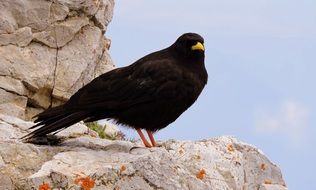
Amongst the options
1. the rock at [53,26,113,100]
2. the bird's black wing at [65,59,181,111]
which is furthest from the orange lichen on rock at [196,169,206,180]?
the rock at [53,26,113,100]

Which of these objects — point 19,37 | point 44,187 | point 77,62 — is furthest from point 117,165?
point 77,62

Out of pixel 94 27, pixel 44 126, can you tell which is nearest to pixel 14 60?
pixel 94 27

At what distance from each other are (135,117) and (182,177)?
1.19 metres

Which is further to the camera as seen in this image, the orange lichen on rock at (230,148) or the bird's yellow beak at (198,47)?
the orange lichen on rock at (230,148)

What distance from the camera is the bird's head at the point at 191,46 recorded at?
994 centimetres

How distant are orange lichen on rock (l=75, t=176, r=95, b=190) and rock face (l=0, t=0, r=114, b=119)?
9480 millimetres

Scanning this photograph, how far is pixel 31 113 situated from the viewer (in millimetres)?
18219

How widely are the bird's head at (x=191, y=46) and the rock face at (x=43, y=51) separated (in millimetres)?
8360

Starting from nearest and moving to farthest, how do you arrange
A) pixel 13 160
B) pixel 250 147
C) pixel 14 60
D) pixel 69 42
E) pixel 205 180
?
pixel 13 160 < pixel 205 180 < pixel 250 147 < pixel 14 60 < pixel 69 42

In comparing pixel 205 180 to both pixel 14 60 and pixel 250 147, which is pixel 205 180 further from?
pixel 14 60

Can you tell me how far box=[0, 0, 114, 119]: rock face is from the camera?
17609 mm

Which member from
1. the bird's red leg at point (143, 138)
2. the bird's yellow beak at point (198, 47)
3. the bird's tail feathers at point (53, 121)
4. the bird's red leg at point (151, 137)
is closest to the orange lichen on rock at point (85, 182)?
A: the bird's tail feathers at point (53, 121)

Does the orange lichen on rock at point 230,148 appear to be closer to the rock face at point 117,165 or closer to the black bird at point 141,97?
the rock face at point 117,165

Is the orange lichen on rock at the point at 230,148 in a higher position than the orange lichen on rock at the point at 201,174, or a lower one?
lower
